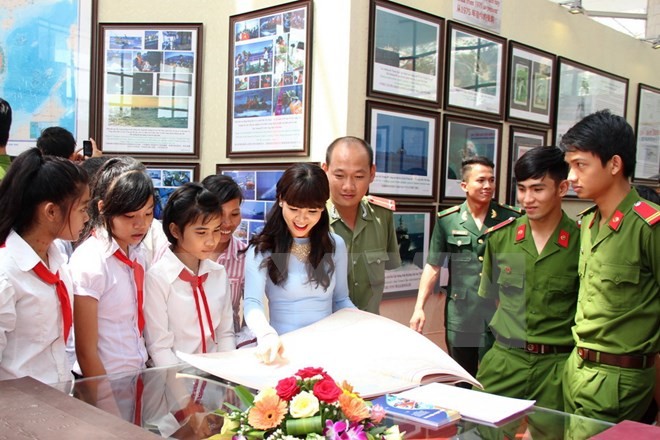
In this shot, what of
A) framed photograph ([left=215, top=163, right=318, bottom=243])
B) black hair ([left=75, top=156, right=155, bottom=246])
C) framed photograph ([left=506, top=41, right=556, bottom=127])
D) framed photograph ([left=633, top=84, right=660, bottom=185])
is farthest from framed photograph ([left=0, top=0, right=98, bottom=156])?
framed photograph ([left=633, top=84, right=660, bottom=185])

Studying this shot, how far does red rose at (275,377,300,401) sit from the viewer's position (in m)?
1.03

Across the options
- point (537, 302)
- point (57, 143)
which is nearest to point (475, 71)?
point (537, 302)

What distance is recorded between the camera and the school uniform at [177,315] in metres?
1.95

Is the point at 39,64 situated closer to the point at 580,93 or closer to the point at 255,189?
the point at 255,189

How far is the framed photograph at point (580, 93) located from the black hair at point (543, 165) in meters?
2.60

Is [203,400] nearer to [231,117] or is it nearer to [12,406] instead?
[12,406]

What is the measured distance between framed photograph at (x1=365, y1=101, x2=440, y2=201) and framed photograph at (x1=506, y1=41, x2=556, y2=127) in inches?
36.5

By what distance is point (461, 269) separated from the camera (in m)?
2.74

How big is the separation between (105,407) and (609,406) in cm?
162

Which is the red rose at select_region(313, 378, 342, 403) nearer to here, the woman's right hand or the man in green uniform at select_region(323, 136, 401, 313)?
the woman's right hand

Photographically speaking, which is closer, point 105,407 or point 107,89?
point 105,407

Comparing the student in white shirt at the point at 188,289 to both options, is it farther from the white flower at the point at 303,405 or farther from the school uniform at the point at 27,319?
the white flower at the point at 303,405

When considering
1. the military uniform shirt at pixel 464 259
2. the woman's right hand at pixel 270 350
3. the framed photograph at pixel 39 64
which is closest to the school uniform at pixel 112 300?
the woman's right hand at pixel 270 350

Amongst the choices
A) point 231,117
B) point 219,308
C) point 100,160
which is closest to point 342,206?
point 219,308
